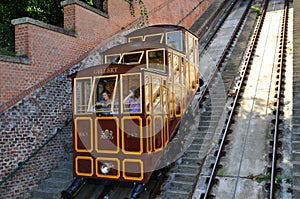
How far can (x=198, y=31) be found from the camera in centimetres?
1780

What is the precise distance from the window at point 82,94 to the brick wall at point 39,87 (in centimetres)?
132

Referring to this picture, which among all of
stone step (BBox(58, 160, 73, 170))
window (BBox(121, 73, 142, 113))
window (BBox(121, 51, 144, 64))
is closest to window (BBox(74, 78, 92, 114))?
window (BBox(121, 73, 142, 113))

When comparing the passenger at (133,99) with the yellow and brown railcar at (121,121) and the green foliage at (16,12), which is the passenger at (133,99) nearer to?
the yellow and brown railcar at (121,121)

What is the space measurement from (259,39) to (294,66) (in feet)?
17.2

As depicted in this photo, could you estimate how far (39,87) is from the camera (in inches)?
289

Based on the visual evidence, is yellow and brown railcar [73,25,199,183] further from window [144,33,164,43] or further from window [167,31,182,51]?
window [144,33,164,43]

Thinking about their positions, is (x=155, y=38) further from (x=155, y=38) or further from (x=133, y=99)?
(x=133, y=99)

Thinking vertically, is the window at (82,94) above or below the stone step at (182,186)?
above

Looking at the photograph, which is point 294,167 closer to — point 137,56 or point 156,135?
point 156,135

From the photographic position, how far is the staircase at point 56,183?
6.76 metres

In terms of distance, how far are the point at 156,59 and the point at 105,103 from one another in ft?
6.41

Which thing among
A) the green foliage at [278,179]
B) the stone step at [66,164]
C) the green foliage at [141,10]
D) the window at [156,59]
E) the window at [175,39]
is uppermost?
the green foliage at [141,10]

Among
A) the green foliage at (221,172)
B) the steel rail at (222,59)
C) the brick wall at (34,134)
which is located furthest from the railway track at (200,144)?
the brick wall at (34,134)

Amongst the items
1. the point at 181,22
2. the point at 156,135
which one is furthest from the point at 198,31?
the point at 156,135
